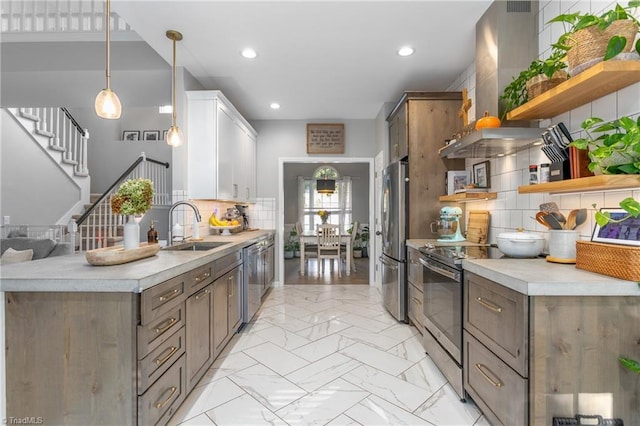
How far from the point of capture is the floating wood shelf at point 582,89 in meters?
1.35

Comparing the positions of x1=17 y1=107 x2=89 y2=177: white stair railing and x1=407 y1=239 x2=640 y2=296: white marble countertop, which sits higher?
x1=17 y1=107 x2=89 y2=177: white stair railing

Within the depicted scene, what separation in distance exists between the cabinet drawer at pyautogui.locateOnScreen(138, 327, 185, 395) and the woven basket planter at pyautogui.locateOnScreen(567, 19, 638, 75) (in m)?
2.45

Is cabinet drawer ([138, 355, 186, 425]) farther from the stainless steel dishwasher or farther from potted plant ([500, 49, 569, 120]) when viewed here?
potted plant ([500, 49, 569, 120])

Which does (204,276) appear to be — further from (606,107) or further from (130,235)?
(606,107)

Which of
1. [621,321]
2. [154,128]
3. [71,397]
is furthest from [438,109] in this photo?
[154,128]

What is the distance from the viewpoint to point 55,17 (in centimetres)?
337

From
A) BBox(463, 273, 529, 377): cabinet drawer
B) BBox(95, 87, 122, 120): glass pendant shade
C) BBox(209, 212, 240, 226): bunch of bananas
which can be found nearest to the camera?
BBox(463, 273, 529, 377): cabinet drawer

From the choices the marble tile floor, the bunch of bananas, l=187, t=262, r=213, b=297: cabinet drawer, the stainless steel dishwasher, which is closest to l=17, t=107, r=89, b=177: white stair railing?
→ the bunch of bananas

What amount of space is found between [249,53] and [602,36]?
254 cm

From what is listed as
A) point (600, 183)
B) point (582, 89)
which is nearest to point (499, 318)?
point (600, 183)

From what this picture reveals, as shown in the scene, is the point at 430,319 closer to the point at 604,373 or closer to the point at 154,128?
the point at 604,373

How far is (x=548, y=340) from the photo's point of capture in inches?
50.8

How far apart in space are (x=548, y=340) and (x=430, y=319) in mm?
1172

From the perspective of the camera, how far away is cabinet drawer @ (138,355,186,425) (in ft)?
4.62
